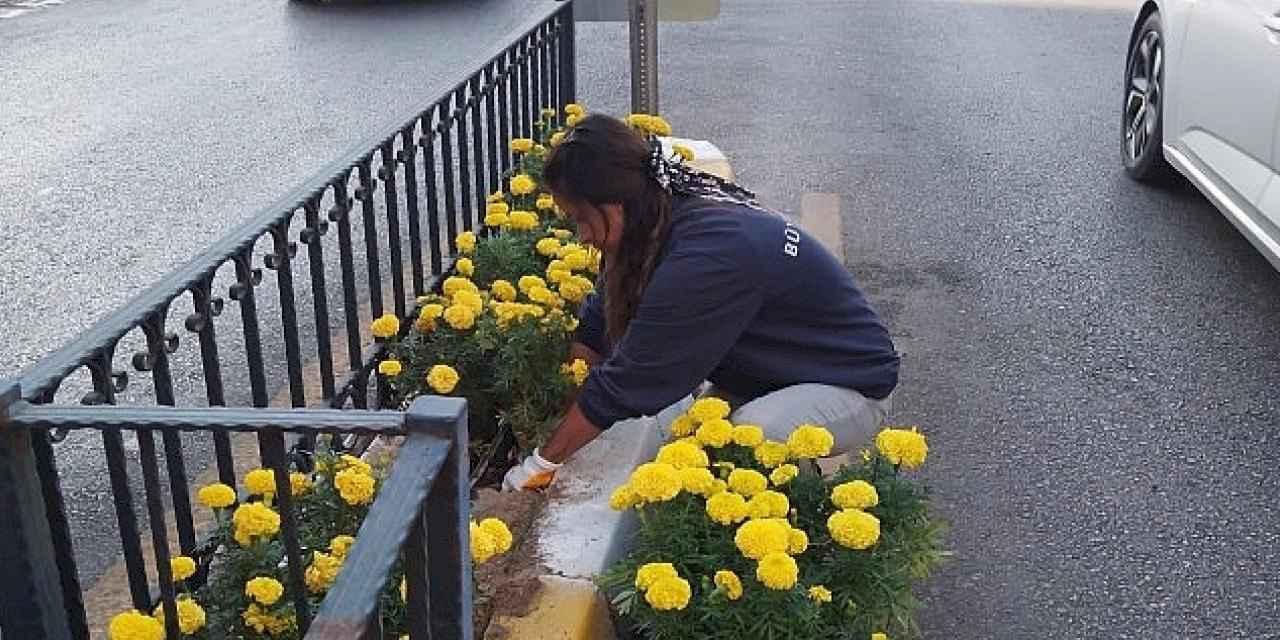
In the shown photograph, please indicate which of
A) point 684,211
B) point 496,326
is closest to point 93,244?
point 496,326

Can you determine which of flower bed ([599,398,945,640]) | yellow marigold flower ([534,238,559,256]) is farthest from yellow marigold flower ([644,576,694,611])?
yellow marigold flower ([534,238,559,256])

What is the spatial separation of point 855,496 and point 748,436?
0.27 m

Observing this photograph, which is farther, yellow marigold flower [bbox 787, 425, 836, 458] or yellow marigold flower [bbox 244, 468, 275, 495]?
yellow marigold flower [bbox 787, 425, 836, 458]

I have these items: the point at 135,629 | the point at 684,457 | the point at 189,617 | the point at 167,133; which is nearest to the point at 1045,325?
the point at 684,457

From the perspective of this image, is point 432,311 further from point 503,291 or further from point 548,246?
point 548,246

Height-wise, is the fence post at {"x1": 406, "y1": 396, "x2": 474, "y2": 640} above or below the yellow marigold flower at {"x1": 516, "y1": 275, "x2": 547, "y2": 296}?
above

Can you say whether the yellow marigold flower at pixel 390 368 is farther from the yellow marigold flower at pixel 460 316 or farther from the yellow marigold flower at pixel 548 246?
the yellow marigold flower at pixel 548 246

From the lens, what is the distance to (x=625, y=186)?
308cm

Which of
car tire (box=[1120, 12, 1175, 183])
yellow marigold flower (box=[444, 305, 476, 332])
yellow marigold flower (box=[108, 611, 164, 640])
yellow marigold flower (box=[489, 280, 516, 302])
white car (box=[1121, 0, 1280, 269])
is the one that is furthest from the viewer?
car tire (box=[1120, 12, 1175, 183])

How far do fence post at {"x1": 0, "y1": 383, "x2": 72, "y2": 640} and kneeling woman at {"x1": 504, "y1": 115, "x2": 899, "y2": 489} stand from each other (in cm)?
123

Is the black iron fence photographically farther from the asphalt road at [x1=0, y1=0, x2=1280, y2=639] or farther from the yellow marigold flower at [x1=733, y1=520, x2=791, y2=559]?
the asphalt road at [x1=0, y1=0, x2=1280, y2=639]

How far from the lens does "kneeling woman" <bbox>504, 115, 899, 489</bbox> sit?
3033mm

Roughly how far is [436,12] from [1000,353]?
33.1ft

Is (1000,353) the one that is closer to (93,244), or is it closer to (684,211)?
(684,211)
